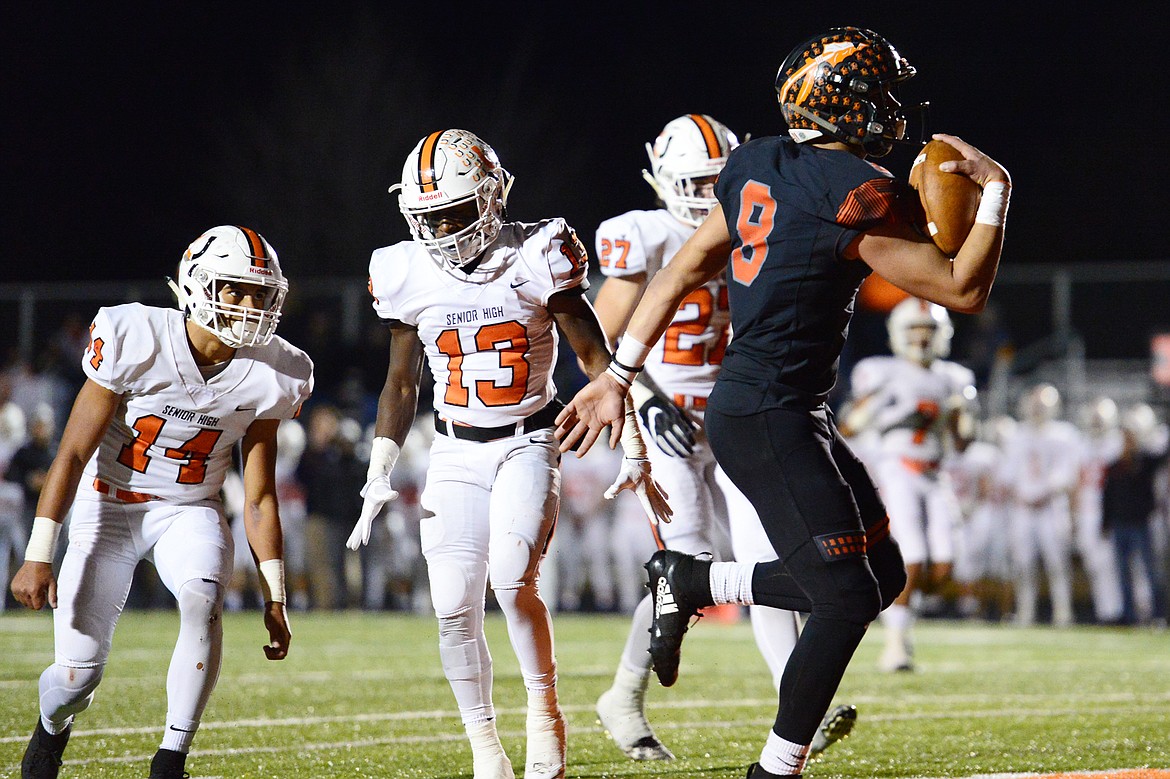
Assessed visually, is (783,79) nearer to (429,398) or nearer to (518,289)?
(518,289)

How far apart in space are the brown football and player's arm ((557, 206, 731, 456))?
509mm

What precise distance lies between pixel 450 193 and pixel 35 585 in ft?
4.97

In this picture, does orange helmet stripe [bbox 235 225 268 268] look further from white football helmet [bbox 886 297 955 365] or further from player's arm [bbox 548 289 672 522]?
white football helmet [bbox 886 297 955 365]

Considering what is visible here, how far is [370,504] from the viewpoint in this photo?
404 centimetres

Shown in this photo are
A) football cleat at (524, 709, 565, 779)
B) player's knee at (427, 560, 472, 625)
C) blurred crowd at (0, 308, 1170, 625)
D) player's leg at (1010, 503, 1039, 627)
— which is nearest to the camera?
football cleat at (524, 709, 565, 779)

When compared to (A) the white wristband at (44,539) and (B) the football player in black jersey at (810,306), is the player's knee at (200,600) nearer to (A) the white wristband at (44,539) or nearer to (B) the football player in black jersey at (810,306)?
(A) the white wristband at (44,539)

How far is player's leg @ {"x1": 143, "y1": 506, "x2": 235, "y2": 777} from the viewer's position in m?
3.84

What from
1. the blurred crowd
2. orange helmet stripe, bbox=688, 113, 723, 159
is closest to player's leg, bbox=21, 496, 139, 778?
orange helmet stripe, bbox=688, 113, 723, 159

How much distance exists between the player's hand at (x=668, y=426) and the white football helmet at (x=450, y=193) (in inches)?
40.2

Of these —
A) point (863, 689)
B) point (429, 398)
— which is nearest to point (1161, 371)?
point (429, 398)

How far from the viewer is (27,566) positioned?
3.73 m

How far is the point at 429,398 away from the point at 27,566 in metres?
11.5

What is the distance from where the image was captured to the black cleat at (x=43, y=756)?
392cm

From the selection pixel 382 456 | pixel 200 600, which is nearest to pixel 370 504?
pixel 382 456
